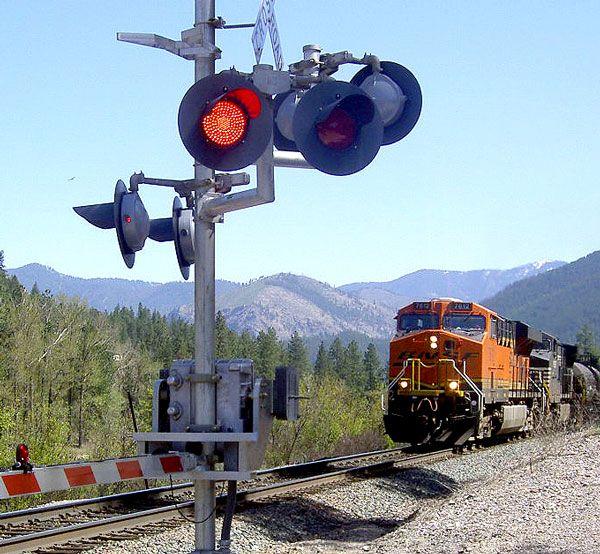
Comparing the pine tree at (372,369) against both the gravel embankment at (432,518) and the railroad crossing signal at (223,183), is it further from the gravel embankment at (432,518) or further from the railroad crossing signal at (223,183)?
the railroad crossing signal at (223,183)

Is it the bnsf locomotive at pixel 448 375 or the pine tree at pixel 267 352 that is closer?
the bnsf locomotive at pixel 448 375

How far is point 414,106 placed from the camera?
19.2 feet

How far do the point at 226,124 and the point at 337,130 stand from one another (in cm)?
70

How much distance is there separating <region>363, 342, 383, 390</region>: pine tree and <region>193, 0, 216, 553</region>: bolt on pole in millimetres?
119999

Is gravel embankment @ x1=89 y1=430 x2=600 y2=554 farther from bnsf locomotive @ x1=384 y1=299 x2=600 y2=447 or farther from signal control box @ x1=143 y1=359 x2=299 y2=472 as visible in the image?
bnsf locomotive @ x1=384 y1=299 x2=600 y2=447

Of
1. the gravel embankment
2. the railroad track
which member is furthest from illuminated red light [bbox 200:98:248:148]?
the gravel embankment

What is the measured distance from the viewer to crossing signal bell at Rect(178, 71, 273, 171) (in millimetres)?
4918

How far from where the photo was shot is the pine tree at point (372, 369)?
125m

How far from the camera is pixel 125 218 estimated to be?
5.26m

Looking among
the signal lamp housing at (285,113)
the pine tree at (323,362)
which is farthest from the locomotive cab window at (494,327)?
the pine tree at (323,362)

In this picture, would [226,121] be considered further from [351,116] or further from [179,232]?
[179,232]

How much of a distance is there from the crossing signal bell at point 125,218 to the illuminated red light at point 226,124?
2.14 ft

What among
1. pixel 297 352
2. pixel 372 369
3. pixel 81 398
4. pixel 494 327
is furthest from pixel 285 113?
pixel 297 352

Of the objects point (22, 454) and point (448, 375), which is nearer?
point (22, 454)
